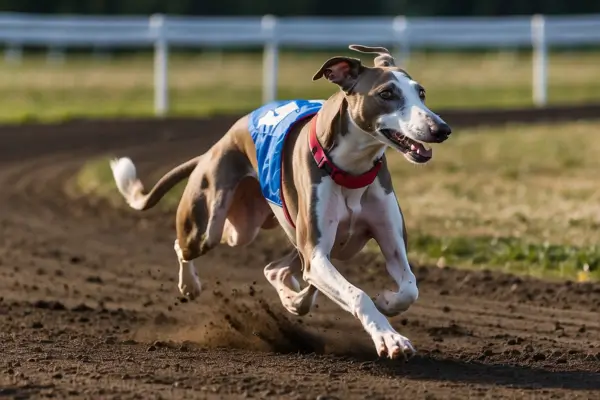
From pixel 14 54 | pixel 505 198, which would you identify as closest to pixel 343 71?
pixel 505 198

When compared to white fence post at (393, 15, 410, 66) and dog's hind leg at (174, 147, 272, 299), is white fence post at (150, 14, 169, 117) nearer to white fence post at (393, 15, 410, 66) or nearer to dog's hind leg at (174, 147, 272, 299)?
white fence post at (393, 15, 410, 66)

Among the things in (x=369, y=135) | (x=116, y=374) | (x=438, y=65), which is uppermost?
(x=369, y=135)

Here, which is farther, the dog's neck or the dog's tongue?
the dog's neck

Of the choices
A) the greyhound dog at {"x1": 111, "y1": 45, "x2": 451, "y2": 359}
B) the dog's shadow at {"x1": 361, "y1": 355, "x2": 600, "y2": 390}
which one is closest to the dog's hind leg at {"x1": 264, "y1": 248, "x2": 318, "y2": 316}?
the greyhound dog at {"x1": 111, "y1": 45, "x2": 451, "y2": 359}

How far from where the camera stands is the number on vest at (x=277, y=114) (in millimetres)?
7328

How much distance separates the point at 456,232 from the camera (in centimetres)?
1088

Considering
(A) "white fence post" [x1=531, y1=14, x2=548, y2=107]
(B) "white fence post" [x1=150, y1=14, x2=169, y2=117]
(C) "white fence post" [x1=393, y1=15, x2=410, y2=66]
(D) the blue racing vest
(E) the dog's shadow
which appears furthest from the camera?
(C) "white fence post" [x1=393, y1=15, x2=410, y2=66]

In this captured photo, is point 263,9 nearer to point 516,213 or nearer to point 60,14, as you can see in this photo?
point 60,14

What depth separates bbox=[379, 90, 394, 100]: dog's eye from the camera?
637 cm

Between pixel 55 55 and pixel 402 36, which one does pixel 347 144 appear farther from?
pixel 55 55

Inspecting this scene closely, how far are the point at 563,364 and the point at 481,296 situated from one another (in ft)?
7.50

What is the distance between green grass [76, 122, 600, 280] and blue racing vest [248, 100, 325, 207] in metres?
2.93

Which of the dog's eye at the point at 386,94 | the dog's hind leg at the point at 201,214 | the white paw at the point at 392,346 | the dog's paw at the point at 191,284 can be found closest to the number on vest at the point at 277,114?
the dog's hind leg at the point at 201,214

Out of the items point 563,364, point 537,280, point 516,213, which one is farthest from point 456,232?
point 563,364
